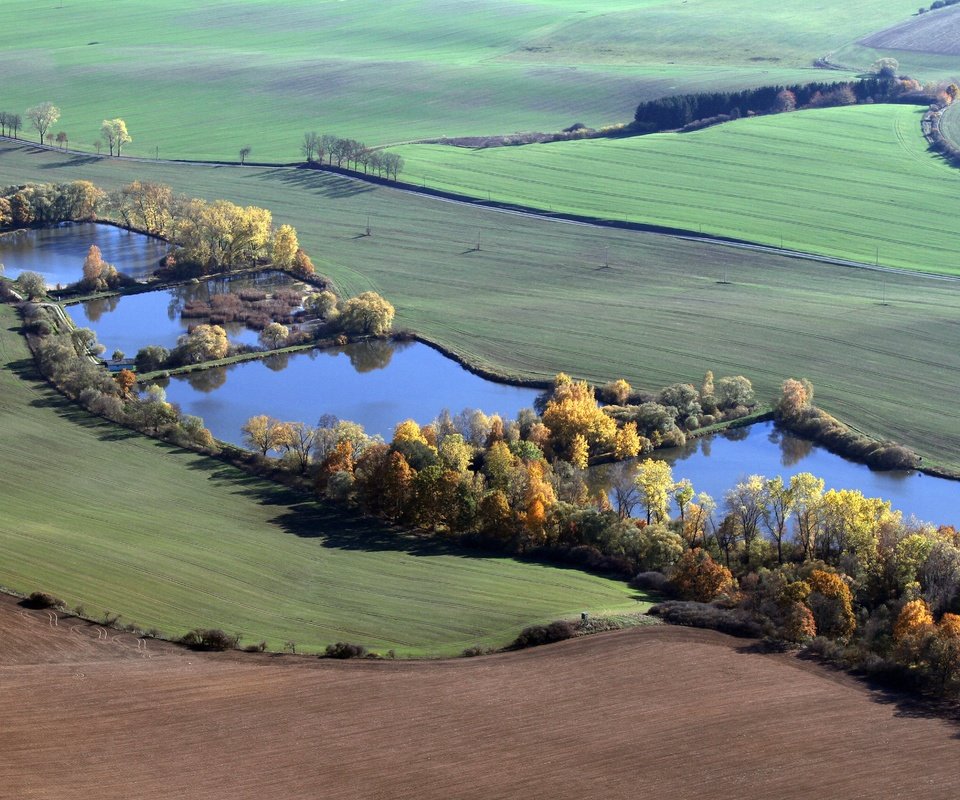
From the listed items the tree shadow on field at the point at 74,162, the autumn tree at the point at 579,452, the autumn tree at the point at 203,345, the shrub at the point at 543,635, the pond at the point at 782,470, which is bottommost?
the shrub at the point at 543,635

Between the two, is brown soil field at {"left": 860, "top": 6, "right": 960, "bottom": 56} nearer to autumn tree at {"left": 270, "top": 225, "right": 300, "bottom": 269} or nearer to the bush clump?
autumn tree at {"left": 270, "top": 225, "right": 300, "bottom": 269}

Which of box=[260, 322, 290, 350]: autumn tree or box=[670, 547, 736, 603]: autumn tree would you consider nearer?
box=[670, 547, 736, 603]: autumn tree

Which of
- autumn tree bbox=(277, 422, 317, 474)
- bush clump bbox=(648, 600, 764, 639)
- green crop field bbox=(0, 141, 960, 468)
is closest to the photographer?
bush clump bbox=(648, 600, 764, 639)

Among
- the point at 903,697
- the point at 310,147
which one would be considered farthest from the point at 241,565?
the point at 310,147

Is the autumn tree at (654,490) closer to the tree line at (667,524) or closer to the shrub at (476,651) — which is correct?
the tree line at (667,524)

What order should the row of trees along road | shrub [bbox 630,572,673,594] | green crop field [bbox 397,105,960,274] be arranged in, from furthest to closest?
the row of trees along road < green crop field [bbox 397,105,960,274] < shrub [bbox 630,572,673,594]

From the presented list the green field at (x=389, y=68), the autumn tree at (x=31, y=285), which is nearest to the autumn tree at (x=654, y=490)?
the autumn tree at (x=31, y=285)

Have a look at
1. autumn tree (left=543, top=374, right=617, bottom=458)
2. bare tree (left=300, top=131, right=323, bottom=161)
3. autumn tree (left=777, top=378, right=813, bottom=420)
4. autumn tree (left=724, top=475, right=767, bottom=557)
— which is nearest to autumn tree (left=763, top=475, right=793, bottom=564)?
autumn tree (left=724, top=475, right=767, bottom=557)
